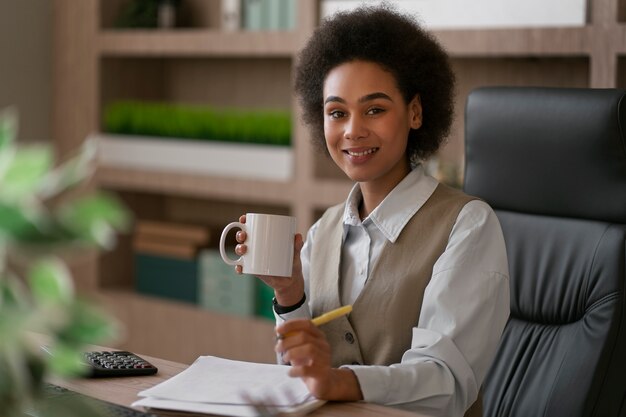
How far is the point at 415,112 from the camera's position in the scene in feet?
6.23

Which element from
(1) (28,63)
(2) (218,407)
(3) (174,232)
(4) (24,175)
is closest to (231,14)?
(3) (174,232)

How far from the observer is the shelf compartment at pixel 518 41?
2727 millimetres

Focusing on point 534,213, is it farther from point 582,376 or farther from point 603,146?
point 582,376

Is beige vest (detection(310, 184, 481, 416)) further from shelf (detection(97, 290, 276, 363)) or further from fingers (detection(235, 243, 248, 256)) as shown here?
shelf (detection(97, 290, 276, 363))

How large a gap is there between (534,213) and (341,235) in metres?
0.38

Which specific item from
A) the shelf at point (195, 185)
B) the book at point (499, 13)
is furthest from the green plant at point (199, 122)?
the book at point (499, 13)

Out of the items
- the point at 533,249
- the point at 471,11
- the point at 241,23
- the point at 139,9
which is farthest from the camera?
the point at 139,9

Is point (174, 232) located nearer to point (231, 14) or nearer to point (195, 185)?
point (195, 185)

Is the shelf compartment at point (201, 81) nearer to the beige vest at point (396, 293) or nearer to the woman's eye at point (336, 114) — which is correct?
the woman's eye at point (336, 114)

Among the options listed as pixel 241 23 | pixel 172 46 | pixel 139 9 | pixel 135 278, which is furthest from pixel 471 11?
pixel 135 278

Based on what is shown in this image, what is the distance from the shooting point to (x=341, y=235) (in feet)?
6.20

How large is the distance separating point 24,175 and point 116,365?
98 cm

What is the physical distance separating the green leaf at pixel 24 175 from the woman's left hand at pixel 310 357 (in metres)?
0.78

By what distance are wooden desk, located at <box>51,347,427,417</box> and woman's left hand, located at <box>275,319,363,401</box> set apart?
3 cm
